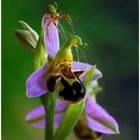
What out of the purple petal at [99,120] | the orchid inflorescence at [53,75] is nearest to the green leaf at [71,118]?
the orchid inflorescence at [53,75]

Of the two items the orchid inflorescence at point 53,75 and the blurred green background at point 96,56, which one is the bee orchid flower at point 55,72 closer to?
the orchid inflorescence at point 53,75

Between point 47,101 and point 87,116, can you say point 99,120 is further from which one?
point 47,101

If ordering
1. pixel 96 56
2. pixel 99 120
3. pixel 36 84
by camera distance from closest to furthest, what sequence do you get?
pixel 36 84 → pixel 99 120 → pixel 96 56

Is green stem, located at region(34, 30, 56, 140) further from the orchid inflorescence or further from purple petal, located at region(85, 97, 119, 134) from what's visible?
purple petal, located at region(85, 97, 119, 134)

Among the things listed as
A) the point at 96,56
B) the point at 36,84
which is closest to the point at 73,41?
the point at 36,84

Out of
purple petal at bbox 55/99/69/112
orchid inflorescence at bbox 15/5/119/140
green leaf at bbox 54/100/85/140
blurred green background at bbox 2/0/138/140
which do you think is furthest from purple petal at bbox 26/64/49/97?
blurred green background at bbox 2/0/138/140

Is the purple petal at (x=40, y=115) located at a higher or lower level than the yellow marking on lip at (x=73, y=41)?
lower
